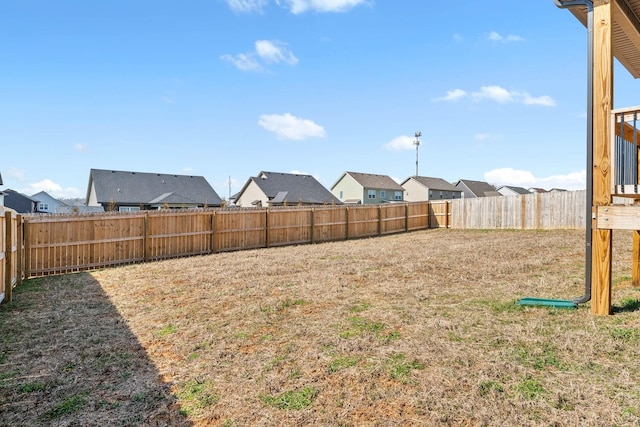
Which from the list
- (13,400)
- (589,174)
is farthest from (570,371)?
(13,400)

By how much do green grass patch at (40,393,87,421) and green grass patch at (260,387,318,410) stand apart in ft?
4.55

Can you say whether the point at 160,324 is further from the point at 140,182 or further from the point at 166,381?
the point at 140,182

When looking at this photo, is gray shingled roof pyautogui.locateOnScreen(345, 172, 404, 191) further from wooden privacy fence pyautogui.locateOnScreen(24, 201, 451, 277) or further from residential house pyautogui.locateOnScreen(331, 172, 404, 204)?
wooden privacy fence pyautogui.locateOnScreen(24, 201, 451, 277)

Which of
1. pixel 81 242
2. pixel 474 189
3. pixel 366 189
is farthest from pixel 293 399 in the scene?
pixel 474 189

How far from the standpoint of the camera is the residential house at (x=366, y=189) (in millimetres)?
42094

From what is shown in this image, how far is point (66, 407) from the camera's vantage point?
101 inches

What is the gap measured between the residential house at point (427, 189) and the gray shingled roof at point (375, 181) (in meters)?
1.26

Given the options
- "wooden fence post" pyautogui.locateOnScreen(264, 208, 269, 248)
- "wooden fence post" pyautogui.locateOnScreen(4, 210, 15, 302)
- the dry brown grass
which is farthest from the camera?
"wooden fence post" pyautogui.locateOnScreen(264, 208, 269, 248)

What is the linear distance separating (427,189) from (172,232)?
3701 centimetres

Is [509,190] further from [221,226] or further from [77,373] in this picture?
[77,373]

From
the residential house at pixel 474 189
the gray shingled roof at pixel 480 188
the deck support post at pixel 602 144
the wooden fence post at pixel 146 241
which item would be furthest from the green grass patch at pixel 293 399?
the gray shingled roof at pixel 480 188

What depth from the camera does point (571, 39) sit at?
20.4 feet

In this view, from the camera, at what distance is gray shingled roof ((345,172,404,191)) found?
4244cm

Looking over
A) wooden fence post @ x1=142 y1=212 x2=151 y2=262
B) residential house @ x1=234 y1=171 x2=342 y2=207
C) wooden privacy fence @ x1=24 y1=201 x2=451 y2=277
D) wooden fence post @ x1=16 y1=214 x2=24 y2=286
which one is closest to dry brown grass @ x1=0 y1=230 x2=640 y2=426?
wooden fence post @ x1=16 y1=214 x2=24 y2=286
